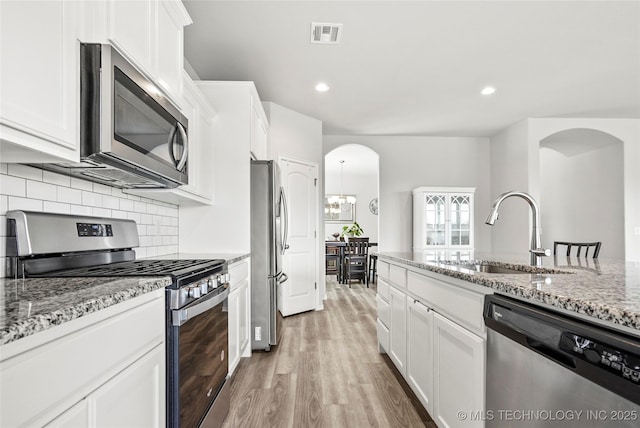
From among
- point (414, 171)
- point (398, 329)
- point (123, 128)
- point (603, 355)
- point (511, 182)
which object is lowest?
point (398, 329)

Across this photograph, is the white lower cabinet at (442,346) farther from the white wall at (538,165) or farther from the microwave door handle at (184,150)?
the white wall at (538,165)

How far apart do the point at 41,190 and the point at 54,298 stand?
80 cm

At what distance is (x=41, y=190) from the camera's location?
138 cm

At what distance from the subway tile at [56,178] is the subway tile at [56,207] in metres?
0.09

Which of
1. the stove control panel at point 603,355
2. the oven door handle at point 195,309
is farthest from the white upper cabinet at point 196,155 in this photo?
the stove control panel at point 603,355

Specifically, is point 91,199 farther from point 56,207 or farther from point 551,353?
point 551,353

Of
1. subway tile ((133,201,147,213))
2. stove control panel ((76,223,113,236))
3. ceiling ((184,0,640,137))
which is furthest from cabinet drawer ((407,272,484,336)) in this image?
ceiling ((184,0,640,137))

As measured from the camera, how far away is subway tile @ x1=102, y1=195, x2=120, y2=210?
1800 millimetres

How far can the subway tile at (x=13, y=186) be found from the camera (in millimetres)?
1209

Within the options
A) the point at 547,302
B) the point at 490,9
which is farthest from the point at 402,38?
the point at 547,302

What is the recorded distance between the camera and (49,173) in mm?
1427

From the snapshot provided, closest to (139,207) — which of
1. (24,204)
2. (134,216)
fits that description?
(134,216)

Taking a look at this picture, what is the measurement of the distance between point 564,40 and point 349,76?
1.87 meters

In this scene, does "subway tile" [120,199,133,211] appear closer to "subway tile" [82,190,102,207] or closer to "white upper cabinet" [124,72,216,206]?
"white upper cabinet" [124,72,216,206]
